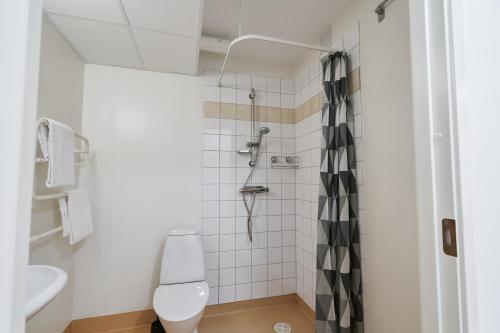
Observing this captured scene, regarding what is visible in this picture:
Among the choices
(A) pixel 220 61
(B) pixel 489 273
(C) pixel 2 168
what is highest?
(A) pixel 220 61

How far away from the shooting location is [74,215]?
150 centimetres

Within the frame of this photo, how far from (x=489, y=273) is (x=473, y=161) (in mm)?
256

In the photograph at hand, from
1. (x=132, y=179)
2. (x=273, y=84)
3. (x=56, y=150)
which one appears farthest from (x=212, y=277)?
(x=273, y=84)

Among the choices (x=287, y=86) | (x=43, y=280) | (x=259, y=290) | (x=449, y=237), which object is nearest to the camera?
(x=449, y=237)

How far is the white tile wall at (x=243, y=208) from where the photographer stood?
6.98 feet

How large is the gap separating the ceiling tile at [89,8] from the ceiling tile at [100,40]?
55 millimetres

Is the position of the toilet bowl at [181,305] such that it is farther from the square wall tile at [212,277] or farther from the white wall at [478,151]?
the white wall at [478,151]

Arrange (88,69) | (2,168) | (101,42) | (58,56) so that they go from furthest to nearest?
1. (88,69)
2. (101,42)
3. (58,56)
4. (2,168)

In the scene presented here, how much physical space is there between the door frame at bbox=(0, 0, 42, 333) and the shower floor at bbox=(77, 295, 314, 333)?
6.24 feet

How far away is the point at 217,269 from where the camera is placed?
6.92 feet

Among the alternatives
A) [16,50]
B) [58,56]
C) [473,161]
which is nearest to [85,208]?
[58,56]

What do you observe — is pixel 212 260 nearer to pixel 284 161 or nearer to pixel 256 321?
pixel 256 321

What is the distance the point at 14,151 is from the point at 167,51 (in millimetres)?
1687

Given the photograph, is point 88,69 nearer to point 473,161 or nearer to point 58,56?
point 58,56
